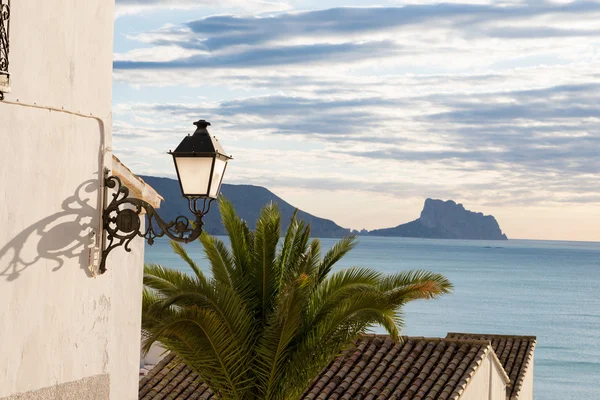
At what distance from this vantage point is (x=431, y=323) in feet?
279

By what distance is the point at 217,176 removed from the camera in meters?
6.05

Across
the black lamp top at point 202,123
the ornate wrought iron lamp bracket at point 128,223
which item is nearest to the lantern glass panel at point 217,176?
the ornate wrought iron lamp bracket at point 128,223

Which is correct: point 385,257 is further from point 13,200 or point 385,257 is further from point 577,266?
point 13,200

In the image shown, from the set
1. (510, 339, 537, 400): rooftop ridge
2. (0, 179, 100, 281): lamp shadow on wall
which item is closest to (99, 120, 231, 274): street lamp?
(0, 179, 100, 281): lamp shadow on wall

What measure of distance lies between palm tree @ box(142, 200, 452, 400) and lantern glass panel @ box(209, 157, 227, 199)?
5.66 metres

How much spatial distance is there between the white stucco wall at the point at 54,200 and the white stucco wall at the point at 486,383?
12.6 metres

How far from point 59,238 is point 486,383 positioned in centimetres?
1584

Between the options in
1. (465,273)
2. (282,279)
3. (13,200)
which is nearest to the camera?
(13,200)

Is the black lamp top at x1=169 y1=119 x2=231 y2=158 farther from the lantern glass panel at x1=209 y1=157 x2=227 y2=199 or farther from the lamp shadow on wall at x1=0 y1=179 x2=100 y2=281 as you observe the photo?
the lamp shadow on wall at x1=0 y1=179 x2=100 y2=281

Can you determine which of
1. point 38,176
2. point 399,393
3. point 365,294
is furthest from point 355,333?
point 38,176

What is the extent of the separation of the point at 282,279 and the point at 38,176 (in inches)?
338

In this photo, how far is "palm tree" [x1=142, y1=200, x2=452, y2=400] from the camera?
40.2ft

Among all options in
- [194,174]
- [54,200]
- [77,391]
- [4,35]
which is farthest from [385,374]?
[4,35]

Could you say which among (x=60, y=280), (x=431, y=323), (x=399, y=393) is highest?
(x=60, y=280)
